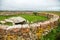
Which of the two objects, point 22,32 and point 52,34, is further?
point 52,34

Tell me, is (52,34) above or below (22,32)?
below

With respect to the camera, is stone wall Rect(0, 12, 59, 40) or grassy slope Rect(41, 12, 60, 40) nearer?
stone wall Rect(0, 12, 59, 40)

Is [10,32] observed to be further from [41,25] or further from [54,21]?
[54,21]

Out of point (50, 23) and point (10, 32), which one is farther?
point (50, 23)

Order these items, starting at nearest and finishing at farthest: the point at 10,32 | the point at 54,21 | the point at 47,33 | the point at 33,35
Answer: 1. the point at 10,32
2. the point at 33,35
3. the point at 47,33
4. the point at 54,21

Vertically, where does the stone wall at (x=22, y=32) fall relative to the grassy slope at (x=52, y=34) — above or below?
above

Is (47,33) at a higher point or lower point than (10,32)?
lower

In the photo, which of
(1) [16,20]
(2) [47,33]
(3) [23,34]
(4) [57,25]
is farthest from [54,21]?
(3) [23,34]

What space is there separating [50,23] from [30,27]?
171cm

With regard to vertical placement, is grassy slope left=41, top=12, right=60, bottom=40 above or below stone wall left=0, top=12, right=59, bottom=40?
below

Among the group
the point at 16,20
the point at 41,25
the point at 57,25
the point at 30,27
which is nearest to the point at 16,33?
the point at 30,27

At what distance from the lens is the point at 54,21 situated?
9.58 metres

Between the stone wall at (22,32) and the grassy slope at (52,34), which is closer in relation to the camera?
the stone wall at (22,32)

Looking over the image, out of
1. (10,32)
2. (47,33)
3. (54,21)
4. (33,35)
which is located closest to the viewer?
(10,32)
